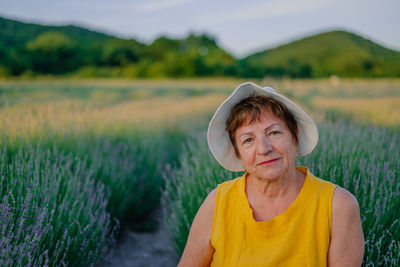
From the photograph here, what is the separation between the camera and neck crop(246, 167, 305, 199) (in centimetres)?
155

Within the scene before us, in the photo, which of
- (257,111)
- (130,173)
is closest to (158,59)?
(130,173)

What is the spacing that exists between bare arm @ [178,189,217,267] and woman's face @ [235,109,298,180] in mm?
261

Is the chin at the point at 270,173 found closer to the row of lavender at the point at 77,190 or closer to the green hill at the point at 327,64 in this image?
the row of lavender at the point at 77,190

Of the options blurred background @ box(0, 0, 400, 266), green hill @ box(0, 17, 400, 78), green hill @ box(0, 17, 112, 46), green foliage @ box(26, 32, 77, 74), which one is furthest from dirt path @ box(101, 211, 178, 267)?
green foliage @ box(26, 32, 77, 74)

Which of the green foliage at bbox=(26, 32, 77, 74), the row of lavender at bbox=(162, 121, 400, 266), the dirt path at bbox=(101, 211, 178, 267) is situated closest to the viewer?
the row of lavender at bbox=(162, 121, 400, 266)

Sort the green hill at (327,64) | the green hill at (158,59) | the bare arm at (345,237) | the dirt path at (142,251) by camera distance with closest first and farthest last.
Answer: the bare arm at (345,237) < the dirt path at (142,251) < the green hill at (158,59) < the green hill at (327,64)

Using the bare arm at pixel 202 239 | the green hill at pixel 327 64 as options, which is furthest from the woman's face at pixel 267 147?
the green hill at pixel 327 64

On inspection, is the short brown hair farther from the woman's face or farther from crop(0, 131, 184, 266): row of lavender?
crop(0, 131, 184, 266): row of lavender

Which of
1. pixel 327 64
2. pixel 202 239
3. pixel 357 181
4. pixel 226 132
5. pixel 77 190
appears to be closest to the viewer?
pixel 202 239

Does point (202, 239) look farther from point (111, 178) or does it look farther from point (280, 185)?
point (111, 178)

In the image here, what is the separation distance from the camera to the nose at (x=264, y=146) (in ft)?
4.85

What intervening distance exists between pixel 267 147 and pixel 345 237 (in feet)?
1.52

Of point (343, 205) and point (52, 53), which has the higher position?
point (52, 53)

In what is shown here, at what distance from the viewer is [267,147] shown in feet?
4.87
